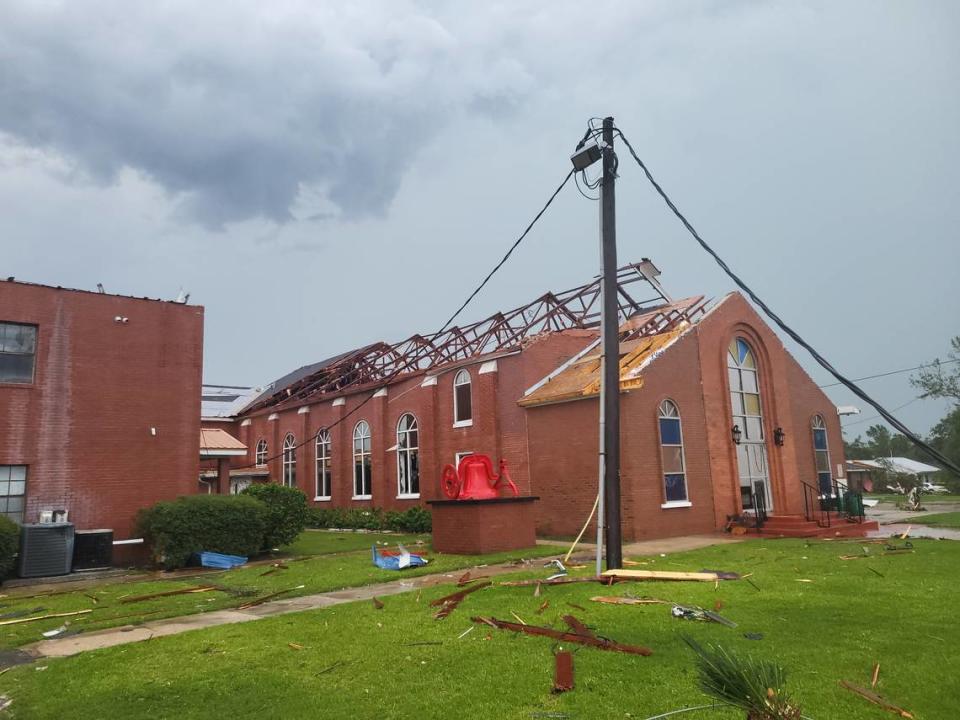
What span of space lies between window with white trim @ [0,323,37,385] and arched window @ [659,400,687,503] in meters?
16.0

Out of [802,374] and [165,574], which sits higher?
[802,374]

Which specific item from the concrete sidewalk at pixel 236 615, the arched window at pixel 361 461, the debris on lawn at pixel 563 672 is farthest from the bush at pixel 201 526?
the arched window at pixel 361 461

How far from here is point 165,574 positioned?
14.0 m

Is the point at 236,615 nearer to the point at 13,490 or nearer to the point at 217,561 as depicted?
the point at 217,561

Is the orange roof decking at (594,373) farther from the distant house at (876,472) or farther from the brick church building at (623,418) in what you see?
the distant house at (876,472)

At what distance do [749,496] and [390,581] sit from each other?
13.9 metres

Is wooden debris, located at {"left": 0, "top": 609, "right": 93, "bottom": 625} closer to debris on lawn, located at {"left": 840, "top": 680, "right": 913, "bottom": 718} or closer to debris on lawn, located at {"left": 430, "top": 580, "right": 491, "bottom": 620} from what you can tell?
debris on lawn, located at {"left": 430, "top": 580, "right": 491, "bottom": 620}

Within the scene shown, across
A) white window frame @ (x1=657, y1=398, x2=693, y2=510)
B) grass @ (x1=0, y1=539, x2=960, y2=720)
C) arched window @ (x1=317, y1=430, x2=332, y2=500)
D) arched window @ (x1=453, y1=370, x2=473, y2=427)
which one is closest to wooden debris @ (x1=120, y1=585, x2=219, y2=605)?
grass @ (x1=0, y1=539, x2=960, y2=720)

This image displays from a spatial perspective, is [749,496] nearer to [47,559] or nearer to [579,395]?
[579,395]

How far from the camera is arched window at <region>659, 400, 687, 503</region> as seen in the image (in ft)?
62.2

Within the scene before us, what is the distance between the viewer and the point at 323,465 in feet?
103

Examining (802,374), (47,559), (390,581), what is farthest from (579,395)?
(47,559)

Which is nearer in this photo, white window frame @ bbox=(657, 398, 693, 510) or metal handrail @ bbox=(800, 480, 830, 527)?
white window frame @ bbox=(657, 398, 693, 510)

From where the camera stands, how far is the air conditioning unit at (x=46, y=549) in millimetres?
13727
